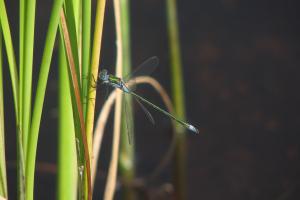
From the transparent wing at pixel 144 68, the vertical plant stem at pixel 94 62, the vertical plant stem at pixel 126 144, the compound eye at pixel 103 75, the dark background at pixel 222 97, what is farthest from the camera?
the dark background at pixel 222 97

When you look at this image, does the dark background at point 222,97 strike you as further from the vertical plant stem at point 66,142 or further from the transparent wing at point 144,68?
the vertical plant stem at point 66,142

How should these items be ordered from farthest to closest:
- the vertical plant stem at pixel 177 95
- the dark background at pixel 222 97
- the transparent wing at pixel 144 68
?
the dark background at pixel 222 97 < the vertical plant stem at pixel 177 95 < the transparent wing at pixel 144 68

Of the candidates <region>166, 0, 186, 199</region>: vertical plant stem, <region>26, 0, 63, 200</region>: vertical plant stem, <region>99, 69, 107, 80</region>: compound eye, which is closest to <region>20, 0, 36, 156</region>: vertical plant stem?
<region>26, 0, 63, 200</region>: vertical plant stem

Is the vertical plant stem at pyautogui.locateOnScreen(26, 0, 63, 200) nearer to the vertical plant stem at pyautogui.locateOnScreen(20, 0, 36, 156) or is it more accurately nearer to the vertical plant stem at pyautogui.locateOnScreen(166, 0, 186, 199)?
the vertical plant stem at pyautogui.locateOnScreen(20, 0, 36, 156)

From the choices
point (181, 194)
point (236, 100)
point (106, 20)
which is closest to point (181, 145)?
point (181, 194)

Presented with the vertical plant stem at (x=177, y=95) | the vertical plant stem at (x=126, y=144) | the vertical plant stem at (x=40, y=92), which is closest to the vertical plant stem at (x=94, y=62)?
the vertical plant stem at (x=40, y=92)
